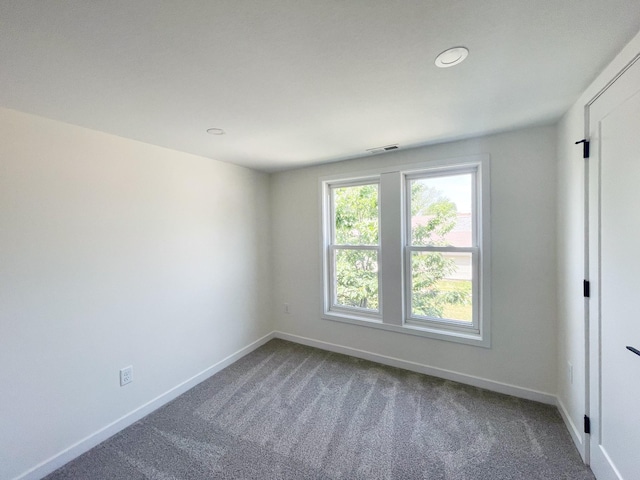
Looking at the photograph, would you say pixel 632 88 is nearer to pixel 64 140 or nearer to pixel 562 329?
pixel 562 329

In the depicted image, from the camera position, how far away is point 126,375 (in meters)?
2.04

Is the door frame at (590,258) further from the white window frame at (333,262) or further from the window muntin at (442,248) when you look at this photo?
the white window frame at (333,262)

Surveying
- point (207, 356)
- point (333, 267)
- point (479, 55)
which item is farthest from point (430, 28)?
point (207, 356)

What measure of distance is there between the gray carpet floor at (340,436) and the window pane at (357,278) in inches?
34.2

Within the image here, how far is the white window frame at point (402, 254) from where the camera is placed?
2.32m

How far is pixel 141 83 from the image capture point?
1.32 metres

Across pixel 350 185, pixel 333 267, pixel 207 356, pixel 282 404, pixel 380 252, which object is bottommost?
pixel 282 404

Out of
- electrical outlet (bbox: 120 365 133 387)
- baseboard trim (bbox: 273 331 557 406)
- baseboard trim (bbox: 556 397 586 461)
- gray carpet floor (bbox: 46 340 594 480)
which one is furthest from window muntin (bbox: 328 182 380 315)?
electrical outlet (bbox: 120 365 133 387)

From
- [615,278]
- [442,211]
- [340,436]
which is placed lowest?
[340,436]

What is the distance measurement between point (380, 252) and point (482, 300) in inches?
41.3

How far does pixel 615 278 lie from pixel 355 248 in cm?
213

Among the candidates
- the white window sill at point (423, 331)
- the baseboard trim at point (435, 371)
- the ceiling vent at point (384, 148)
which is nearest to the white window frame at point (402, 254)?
the white window sill at point (423, 331)

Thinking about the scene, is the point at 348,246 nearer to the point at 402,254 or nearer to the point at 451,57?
the point at 402,254

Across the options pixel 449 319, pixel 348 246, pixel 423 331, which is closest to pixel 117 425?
pixel 348 246
